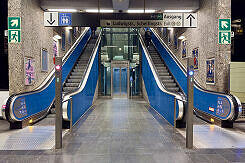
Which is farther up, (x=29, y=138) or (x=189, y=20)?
(x=189, y=20)

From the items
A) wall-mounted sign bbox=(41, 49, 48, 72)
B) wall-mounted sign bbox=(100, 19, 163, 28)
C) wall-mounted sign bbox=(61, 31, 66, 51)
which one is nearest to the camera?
wall-mounted sign bbox=(100, 19, 163, 28)

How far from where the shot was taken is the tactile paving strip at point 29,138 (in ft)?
11.5

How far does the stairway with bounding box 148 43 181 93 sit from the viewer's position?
787 cm

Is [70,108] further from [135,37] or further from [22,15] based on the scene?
[135,37]

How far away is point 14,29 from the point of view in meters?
5.17

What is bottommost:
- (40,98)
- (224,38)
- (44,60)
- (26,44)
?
(40,98)

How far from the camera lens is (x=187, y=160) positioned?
294 cm

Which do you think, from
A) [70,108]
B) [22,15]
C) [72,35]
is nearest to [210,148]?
[70,108]

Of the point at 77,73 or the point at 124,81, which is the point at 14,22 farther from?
the point at 124,81

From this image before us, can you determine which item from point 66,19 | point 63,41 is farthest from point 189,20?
point 63,41

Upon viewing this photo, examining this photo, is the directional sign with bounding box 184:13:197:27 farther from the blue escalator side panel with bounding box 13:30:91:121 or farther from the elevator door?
the elevator door

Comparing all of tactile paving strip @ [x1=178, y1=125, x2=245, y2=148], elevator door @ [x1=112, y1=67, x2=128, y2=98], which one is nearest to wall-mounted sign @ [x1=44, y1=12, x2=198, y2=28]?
tactile paving strip @ [x1=178, y1=125, x2=245, y2=148]

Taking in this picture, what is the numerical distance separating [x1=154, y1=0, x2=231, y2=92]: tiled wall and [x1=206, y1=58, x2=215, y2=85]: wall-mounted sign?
0.14m

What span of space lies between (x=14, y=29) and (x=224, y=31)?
6132 mm
